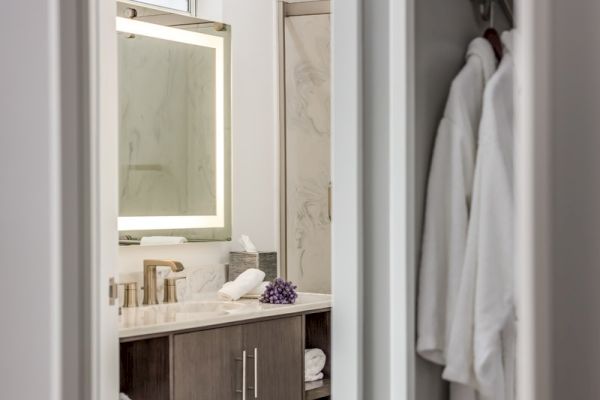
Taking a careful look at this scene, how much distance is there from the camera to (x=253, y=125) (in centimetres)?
249

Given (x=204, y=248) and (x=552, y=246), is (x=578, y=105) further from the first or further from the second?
(x=204, y=248)

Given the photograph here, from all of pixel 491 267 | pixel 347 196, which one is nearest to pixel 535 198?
pixel 491 267

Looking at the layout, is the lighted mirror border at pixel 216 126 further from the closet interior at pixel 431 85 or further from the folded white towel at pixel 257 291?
the closet interior at pixel 431 85

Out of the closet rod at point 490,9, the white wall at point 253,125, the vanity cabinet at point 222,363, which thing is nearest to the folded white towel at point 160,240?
the white wall at point 253,125

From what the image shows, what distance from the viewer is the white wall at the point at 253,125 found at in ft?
8.02

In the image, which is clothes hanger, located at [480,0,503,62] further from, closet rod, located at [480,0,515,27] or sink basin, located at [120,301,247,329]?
sink basin, located at [120,301,247,329]

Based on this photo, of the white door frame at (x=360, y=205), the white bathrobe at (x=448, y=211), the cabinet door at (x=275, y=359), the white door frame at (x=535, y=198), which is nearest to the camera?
the white door frame at (x=535, y=198)

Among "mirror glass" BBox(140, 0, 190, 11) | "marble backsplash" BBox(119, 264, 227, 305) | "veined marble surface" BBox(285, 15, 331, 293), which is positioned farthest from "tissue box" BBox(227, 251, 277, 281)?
"mirror glass" BBox(140, 0, 190, 11)

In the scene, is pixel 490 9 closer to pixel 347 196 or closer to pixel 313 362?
pixel 347 196

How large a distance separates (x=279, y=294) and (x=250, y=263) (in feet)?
0.69

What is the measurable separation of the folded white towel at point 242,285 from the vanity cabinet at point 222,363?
0.53 ft

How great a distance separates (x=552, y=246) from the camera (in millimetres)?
711

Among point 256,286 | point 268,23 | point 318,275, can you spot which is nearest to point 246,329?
point 256,286

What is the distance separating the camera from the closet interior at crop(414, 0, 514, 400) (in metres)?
0.91
